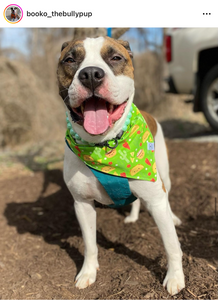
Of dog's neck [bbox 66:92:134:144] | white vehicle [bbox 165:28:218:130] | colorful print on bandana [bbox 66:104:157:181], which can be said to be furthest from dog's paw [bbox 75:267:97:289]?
white vehicle [bbox 165:28:218:130]

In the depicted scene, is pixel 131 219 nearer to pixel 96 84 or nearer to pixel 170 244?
pixel 170 244

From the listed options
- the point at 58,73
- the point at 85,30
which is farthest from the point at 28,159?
the point at 58,73

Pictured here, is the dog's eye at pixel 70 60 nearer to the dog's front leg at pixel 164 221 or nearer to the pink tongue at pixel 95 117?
the pink tongue at pixel 95 117

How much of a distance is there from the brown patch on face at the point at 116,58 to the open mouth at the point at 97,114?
250mm

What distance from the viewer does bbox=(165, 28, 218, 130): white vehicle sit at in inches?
231

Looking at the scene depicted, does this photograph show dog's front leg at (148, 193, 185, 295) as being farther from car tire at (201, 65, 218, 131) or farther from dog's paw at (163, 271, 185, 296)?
car tire at (201, 65, 218, 131)

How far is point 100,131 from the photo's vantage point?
214 centimetres

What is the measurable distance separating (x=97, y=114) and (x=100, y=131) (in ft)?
0.45

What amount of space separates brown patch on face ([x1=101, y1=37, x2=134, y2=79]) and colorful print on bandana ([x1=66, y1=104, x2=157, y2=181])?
399 mm

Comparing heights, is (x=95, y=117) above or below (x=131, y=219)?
above

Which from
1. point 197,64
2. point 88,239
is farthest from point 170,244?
point 197,64

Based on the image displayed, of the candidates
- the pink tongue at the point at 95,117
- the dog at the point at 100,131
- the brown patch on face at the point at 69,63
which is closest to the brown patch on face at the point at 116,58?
the dog at the point at 100,131

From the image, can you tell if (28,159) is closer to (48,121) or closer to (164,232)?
(48,121)
